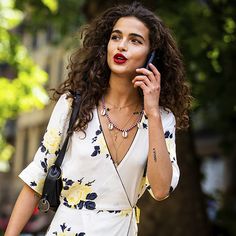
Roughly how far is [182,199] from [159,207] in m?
0.30

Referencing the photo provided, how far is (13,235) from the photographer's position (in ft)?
12.1

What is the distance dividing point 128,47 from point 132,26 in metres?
0.16

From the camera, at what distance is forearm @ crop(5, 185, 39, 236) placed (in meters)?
3.69

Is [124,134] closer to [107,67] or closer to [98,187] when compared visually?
[98,187]

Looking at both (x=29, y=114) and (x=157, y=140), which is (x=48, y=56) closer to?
(x=29, y=114)

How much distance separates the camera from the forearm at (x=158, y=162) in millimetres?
3545

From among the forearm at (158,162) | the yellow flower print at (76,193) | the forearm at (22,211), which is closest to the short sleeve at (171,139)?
the forearm at (158,162)

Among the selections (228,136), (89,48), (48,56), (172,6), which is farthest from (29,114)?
(89,48)

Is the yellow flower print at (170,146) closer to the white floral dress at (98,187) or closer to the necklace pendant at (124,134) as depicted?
the white floral dress at (98,187)

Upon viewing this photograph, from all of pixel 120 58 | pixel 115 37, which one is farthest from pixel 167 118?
pixel 115 37

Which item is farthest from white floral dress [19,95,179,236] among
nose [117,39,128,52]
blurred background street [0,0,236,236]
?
blurred background street [0,0,236,236]

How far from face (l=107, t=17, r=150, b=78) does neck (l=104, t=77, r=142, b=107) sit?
4 centimetres

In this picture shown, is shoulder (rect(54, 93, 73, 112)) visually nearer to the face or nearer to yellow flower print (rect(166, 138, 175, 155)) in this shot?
the face

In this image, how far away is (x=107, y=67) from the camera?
4.04m
